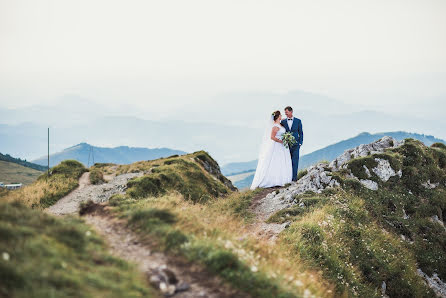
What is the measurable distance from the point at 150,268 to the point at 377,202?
70.6 feet

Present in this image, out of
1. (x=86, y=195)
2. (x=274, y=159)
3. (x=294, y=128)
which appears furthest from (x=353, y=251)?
(x=86, y=195)

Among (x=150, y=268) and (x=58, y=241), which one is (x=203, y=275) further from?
(x=58, y=241)

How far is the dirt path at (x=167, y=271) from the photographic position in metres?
7.75

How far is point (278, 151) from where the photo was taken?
28.9m

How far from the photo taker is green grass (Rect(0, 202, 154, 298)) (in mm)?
6449

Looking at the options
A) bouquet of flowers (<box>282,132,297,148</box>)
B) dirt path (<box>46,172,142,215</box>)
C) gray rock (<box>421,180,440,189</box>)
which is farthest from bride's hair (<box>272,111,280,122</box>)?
Result: gray rock (<box>421,180,440,189</box>)

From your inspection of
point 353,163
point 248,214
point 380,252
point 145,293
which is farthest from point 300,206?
point 145,293

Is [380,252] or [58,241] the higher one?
[58,241]

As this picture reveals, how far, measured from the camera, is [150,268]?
831cm

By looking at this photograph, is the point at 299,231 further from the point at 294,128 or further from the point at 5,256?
A: the point at 294,128

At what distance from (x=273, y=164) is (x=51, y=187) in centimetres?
1910

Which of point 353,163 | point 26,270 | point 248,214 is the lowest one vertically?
point 248,214

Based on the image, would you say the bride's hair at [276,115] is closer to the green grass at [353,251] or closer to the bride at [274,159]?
the bride at [274,159]

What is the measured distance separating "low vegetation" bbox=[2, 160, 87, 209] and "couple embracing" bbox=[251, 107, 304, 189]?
1628 centimetres
